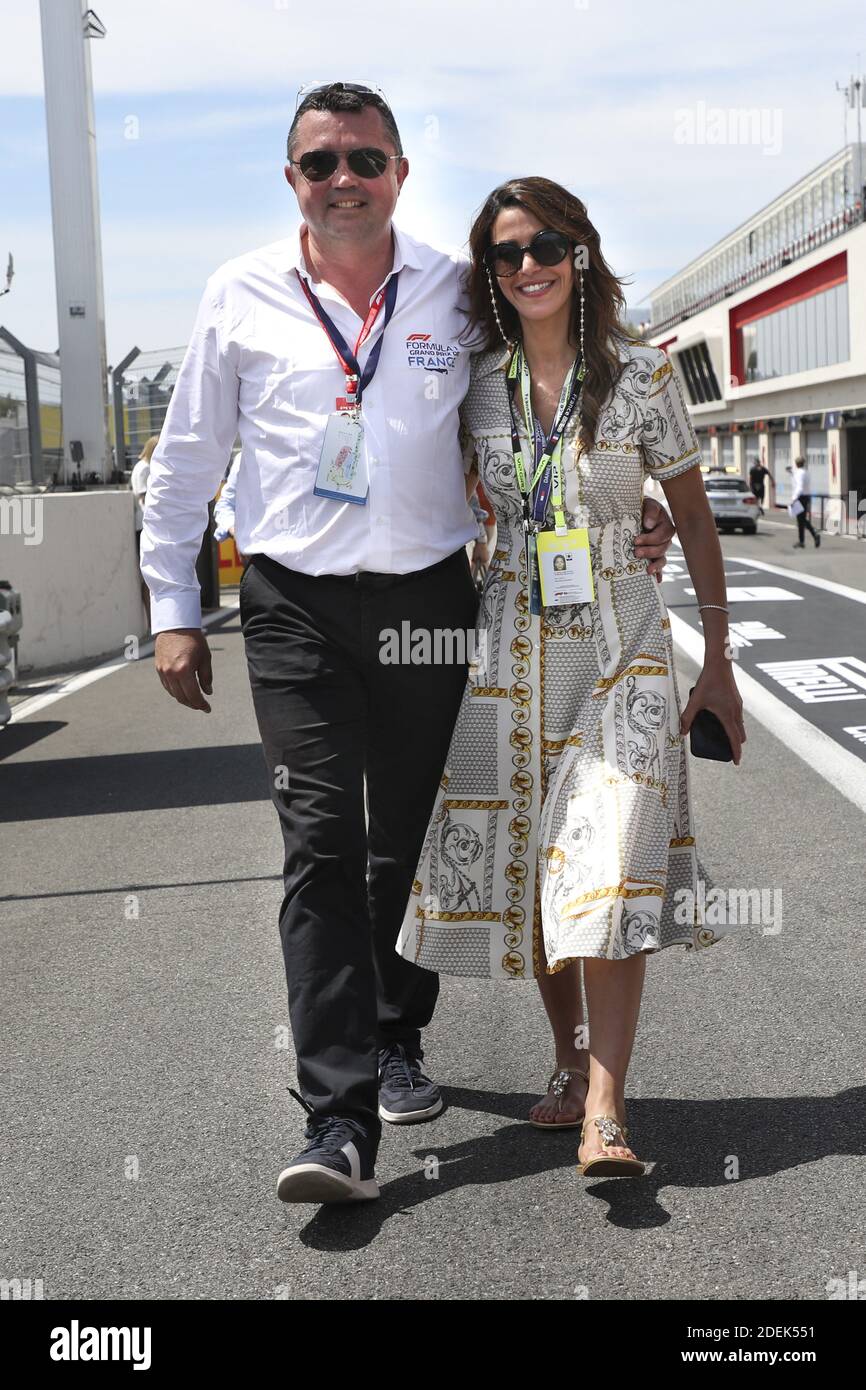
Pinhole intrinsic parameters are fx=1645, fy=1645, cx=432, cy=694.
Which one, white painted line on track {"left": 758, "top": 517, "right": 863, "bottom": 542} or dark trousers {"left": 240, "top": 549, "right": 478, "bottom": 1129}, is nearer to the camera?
dark trousers {"left": 240, "top": 549, "right": 478, "bottom": 1129}

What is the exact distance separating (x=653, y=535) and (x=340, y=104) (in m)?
1.15

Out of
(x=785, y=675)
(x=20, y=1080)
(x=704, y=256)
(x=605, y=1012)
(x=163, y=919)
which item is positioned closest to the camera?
(x=605, y=1012)

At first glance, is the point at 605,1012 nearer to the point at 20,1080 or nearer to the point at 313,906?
the point at 313,906

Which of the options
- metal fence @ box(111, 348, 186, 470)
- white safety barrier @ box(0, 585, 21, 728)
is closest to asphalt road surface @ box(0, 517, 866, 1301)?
white safety barrier @ box(0, 585, 21, 728)

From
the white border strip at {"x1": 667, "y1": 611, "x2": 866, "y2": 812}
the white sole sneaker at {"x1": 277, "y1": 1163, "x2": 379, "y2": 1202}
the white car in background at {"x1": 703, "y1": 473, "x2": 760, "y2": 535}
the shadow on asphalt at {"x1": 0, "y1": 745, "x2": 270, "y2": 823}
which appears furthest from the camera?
the white car in background at {"x1": 703, "y1": 473, "x2": 760, "y2": 535}

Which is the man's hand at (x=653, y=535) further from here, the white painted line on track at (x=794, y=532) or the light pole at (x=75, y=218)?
the white painted line on track at (x=794, y=532)

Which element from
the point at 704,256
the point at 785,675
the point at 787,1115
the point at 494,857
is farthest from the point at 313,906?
the point at 704,256

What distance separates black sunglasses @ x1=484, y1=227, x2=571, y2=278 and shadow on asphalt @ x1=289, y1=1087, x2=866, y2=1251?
6.03 ft

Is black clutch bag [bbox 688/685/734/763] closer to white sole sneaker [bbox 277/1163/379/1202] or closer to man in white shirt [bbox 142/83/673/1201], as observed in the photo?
man in white shirt [bbox 142/83/673/1201]

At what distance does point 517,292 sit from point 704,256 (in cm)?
10500

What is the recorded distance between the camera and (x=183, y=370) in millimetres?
3592

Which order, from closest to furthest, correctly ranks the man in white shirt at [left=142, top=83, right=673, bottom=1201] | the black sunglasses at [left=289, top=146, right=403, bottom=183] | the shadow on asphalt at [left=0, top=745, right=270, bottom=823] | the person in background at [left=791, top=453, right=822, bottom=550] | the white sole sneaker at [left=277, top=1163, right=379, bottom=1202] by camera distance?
1. the white sole sneaker at [left=277, top=1163, right=379, bottom=1202]
2. the man in white shirt at [left=142, top=83, right=673, bottom=1201]
3. the black sunglasses at [left=289, top=146, right=403, bottom=183]
4. the shadow on asphalt at [left=0, top=745, right=270, bottom=823]
5. the person in background at [left=791, top=453, right=822, bottom=550]

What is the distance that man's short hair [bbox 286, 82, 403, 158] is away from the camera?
3.54 meters

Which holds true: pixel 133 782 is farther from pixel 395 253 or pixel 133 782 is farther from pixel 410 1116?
pixel 395 253
